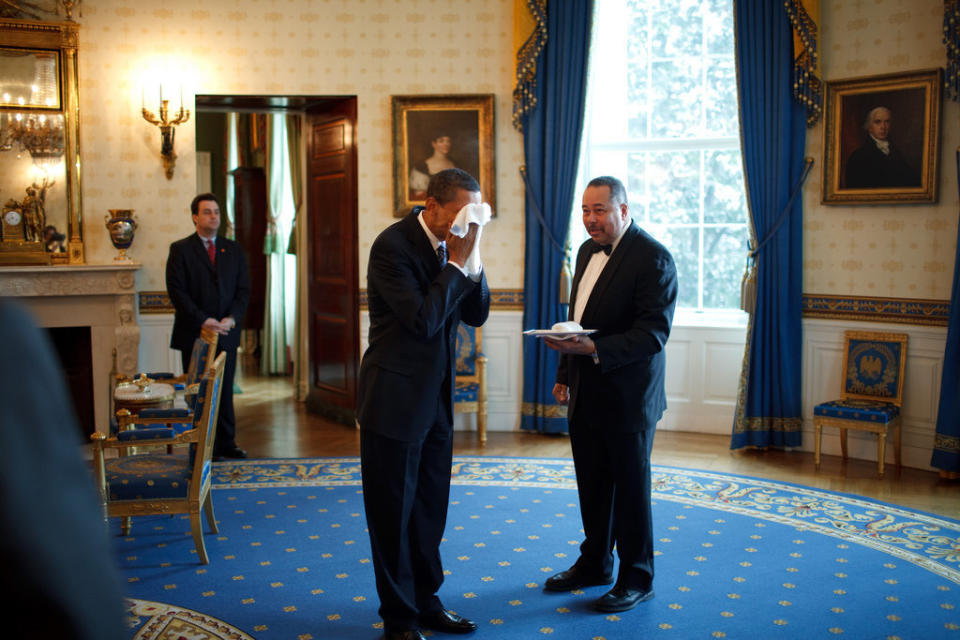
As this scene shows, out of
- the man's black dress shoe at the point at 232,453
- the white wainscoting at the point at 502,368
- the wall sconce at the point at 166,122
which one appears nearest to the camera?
the man's black dress shoe at the point at 232,453

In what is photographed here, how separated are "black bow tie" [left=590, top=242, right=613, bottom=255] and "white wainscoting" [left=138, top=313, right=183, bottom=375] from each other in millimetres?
4292

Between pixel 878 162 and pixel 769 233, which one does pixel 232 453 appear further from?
pixel 878 162

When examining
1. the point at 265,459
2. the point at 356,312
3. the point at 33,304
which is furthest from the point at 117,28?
the point at 265,459

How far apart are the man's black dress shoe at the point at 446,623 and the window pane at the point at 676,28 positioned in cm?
514

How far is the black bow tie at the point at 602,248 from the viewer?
11.8 ft

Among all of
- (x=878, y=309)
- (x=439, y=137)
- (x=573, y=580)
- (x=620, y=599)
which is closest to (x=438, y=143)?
(x=439, y=137)

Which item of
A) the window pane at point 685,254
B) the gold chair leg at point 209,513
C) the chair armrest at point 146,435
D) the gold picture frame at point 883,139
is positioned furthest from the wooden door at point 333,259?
the gold picture frame at point 883,139

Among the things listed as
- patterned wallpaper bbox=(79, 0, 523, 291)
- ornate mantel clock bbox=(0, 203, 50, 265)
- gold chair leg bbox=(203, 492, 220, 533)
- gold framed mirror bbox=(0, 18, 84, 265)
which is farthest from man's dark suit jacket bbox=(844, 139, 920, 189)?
ornate mantel clock bbox=(0, 203, 50, 265)

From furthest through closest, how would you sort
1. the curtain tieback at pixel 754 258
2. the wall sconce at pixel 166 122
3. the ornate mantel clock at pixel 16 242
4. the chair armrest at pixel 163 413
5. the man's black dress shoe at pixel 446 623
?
the wall sconce at pixel 166 122, the ornate mantel clock at pixel 16 242, the curtain tieback at pixel 754 258, the chair armrest at pixel 163 413, the man's black dress shoe at pixel 446 623

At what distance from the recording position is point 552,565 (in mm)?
4078

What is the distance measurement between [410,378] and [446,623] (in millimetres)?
999

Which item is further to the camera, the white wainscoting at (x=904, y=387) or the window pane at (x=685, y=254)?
the window pane at (x=685, y=254)

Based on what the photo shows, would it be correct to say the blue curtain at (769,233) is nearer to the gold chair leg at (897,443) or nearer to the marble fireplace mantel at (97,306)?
the gold chair leg at (897,443)

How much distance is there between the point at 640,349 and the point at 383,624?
1467mm
